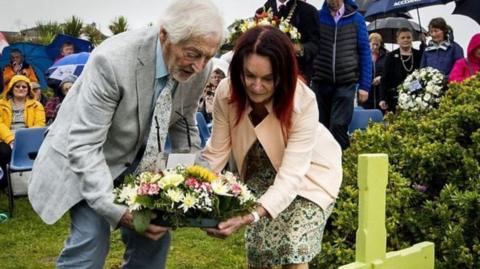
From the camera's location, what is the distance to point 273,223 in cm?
315

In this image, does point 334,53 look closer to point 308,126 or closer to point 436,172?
point 436,172

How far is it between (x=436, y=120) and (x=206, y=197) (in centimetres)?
192

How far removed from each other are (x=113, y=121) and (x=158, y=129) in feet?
0.56

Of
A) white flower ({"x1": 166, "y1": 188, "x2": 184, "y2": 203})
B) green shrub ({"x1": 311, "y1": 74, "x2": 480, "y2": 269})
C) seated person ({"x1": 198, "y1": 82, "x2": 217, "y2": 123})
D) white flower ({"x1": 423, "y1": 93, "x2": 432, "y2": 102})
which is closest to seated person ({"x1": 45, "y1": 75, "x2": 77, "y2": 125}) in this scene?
seated person ({"x1": 198, "y1": 82, "x2": 217, "y2": 123})

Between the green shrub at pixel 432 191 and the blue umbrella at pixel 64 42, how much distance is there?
31.0 feet

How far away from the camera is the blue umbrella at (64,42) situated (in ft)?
42.7

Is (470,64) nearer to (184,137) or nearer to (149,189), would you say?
(184,137)

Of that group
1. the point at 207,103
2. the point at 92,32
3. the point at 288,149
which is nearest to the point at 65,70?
the point at 207,103

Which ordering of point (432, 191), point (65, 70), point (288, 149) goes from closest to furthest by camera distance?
point (288, 149) → point (432, 191) → point (65, 70)

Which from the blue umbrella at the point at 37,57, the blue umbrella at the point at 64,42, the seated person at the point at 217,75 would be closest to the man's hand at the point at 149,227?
the seated person at the point at 217,75

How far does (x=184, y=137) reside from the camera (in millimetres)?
3293

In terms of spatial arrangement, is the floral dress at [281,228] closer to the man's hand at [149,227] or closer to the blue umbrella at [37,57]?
the man's hand at [149,227]

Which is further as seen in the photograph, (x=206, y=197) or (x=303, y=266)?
(x=303, y=266)

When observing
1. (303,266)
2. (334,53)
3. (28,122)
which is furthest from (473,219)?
(28,122)
